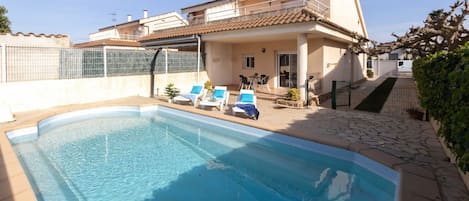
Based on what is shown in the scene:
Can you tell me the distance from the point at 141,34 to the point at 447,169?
1441 inches

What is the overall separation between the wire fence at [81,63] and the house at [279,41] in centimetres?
223

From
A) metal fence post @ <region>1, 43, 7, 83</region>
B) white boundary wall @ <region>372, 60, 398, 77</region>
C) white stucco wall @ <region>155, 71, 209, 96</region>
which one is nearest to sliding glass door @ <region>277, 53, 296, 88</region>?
white stucco wall @ <region>155, 71, 209, 96</region>

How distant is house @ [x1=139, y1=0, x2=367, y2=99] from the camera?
14.7 meters

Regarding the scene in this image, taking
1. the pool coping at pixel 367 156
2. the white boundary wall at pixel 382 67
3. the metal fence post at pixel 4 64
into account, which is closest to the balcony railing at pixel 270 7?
the pool coping at pixel 367 156

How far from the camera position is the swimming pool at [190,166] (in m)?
5.93

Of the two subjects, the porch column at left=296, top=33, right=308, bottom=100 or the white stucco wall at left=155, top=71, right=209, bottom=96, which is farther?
the white stucco wall at left=155, top=71, right=209, bottom=96

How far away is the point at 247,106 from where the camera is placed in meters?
11.6

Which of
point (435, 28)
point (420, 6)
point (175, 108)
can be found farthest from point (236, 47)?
point (420, 6)

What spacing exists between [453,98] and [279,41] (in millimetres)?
16431

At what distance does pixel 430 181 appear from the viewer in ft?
17.0

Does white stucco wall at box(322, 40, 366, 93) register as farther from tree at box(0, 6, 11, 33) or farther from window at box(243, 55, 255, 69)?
tree at box(0, 6, 11, 33)

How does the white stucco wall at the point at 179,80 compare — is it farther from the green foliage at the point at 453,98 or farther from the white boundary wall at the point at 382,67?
the white boundary wall at the point at 382,67

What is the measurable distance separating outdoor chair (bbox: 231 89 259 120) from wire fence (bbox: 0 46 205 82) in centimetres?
749

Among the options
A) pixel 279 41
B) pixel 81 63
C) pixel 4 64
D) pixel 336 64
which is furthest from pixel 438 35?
pixel 4 64
